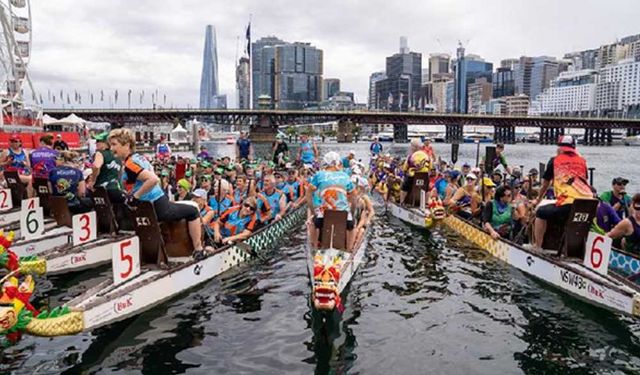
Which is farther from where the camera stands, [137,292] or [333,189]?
[333,189]

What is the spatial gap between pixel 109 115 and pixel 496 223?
108583 mm

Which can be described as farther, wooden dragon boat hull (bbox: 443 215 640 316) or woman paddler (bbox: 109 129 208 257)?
woman paddler (bbox: 109 129 208 257)

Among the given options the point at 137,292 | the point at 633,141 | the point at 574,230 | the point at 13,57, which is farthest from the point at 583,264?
the point at 633,141

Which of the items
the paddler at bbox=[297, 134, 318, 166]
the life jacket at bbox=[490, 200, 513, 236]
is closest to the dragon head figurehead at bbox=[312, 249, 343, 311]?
the life jacket at bbox=[490, 200, 513, 236]

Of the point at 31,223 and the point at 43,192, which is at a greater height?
the point at 43,192

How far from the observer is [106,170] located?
11203 millimetres

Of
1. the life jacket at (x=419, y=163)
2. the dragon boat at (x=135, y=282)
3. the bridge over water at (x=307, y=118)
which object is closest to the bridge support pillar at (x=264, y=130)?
the bridge over water at (x=307, y=118)

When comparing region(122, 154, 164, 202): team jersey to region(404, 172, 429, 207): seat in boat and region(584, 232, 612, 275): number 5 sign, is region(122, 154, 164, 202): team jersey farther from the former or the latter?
region(404, 172, 429, 207): seat in boat

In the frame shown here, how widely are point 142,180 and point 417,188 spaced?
12157 mm

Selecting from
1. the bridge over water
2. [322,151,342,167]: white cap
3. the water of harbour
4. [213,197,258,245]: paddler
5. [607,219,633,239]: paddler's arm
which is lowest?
the water of harbour

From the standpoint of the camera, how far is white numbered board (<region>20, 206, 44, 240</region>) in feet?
37.6

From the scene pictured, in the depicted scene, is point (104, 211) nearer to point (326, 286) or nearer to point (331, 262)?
point (331, 262)

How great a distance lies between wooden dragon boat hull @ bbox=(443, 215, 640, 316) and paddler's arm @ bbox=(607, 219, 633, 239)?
39.4 inches

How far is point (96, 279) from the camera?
439 inches
